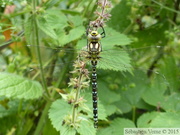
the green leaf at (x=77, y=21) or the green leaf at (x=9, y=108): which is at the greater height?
the green leaf at (x=77, y=21)

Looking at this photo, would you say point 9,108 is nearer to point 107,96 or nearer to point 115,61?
point 107,96

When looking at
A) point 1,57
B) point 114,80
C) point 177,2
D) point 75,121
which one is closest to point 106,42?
point 114,80

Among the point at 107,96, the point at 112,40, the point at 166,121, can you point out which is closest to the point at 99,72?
the point at 107,96

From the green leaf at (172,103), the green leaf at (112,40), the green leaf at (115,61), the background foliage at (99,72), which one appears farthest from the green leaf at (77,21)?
the green leaf at (172,103)

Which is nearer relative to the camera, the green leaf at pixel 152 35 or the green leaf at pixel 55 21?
the green leaf at pixel 55 21

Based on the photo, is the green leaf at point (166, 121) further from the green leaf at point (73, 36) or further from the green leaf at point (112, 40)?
the green leaf at point (73, 36)

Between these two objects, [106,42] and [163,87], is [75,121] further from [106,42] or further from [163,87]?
[163,87]

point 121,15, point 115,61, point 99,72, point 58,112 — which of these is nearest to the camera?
point 58,112
